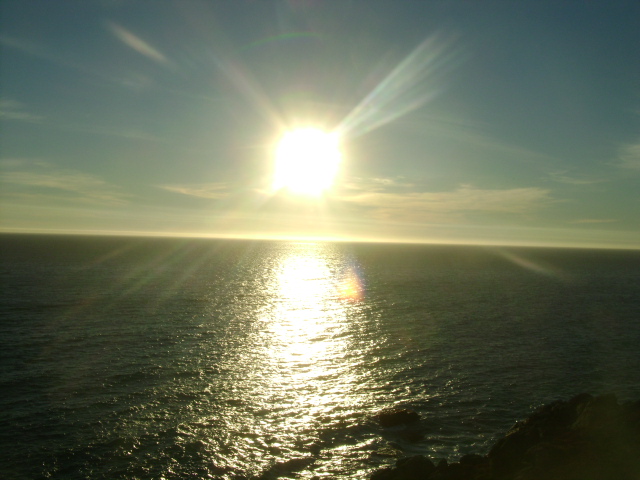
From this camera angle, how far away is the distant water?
82.1 feet

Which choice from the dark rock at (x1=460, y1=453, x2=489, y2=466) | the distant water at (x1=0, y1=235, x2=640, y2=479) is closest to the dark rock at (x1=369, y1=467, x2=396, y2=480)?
the distant water at (x1=0, y1=235, x2=640, y2=479)

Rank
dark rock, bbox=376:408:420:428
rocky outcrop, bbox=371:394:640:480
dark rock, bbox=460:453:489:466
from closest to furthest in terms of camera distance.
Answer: rocky outcrop, bbox=371:394:640:480
dark rock, bbox=460:453:489:466
dark rock, bbox=376:408:420:428

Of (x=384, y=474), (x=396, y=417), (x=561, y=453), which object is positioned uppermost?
(x=561, y=453)

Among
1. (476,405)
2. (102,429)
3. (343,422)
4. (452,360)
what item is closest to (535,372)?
(452,360)

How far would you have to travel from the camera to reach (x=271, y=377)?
3847 centimetres

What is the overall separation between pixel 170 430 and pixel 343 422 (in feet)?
37.3

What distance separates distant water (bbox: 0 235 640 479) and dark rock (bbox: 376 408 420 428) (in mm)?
641

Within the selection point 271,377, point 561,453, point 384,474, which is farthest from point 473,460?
point 271,377

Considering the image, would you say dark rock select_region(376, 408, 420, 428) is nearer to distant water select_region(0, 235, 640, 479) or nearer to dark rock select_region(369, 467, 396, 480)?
distant water select_region(0, 235, 640, 479)

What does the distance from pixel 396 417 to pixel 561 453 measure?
11.2 meters

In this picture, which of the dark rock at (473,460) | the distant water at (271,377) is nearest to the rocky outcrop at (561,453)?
the dark rock at (473,460)

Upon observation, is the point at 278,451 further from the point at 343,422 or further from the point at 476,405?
the point at 476,405

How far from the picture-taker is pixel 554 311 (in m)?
74.0

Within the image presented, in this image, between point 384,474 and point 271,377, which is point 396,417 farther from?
point 271,377
